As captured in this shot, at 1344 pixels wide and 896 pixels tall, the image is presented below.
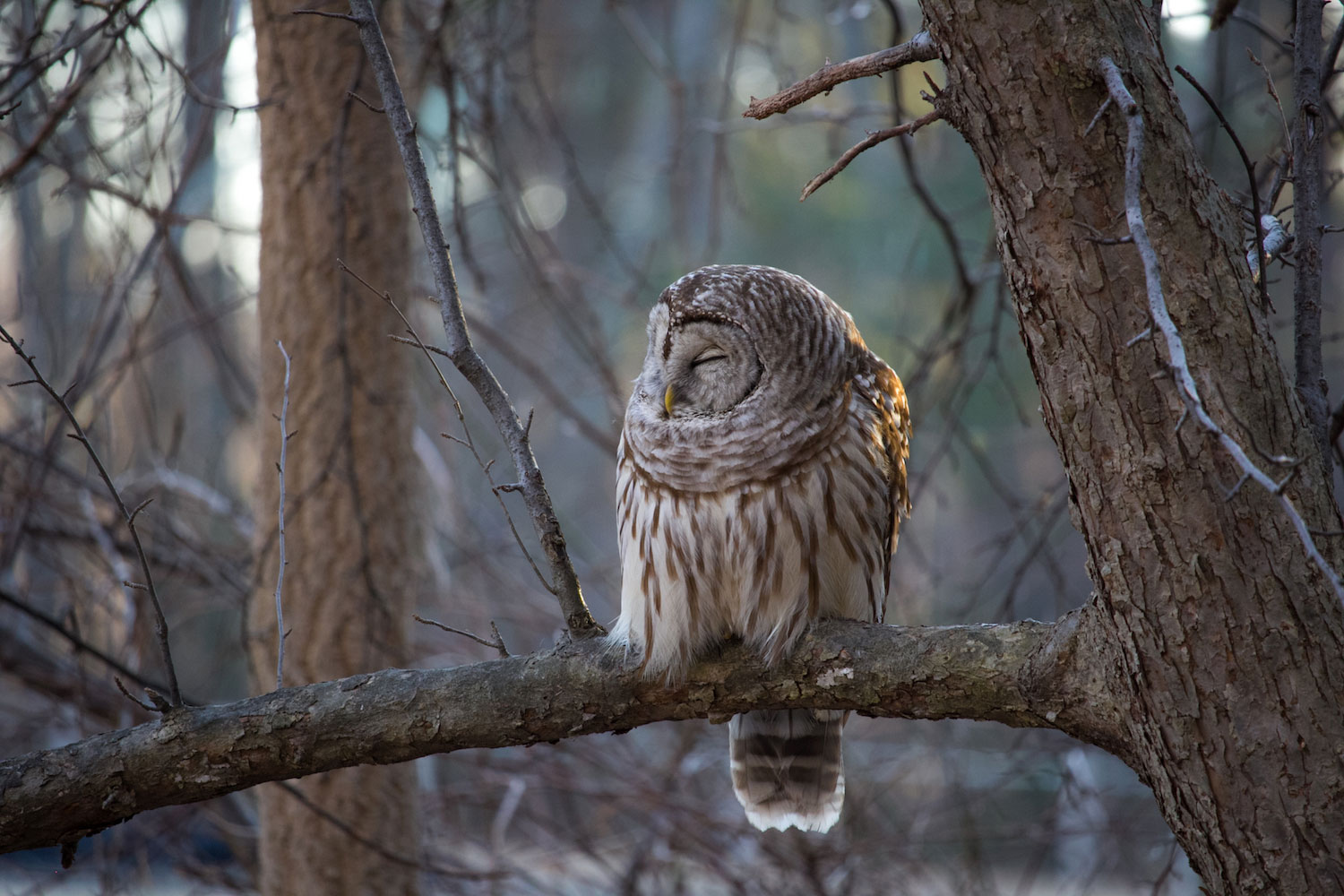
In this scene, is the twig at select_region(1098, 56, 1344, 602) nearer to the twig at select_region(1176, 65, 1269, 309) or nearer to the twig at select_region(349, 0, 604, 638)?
the twig at select_region(1176, 65, 1269, 309)

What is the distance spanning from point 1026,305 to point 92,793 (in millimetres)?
1864

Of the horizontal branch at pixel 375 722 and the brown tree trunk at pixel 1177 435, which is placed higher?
the brown tree trunk at pixel 1177 435

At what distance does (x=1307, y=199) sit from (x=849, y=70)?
82cm

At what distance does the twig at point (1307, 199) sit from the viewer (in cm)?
181

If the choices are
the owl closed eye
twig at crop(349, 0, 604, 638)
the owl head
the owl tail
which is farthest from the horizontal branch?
the owl tail

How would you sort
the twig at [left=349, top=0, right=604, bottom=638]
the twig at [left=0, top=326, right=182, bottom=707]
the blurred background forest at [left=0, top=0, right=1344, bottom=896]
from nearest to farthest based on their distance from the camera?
the twig at [left=0, top=326, right=182, bottom=707] < the twig at [left=349, top=0, right=604, bottom=638] < the blurred background forest at [left=0, top=0, right=1344, bottom=896]

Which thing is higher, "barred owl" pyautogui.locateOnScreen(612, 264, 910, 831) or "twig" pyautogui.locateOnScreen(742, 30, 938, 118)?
"twig" pyautogui.locateOnScreen(742, 30, 938, 118)

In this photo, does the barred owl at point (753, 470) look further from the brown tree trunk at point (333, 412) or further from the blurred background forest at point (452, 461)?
the brown tree trunk at point (333, 412)

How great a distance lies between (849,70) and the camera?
167 cm

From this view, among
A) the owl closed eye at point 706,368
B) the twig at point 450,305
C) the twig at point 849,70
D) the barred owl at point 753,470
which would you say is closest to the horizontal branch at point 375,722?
the barred owl at point 753,470

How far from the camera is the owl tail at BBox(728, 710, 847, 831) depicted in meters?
2.90

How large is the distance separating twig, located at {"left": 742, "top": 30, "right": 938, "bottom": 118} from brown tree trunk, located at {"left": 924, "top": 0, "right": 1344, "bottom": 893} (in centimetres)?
7

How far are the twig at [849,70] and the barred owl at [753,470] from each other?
2.93 feet

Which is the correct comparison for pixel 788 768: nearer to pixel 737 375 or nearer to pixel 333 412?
pixel 737 375
